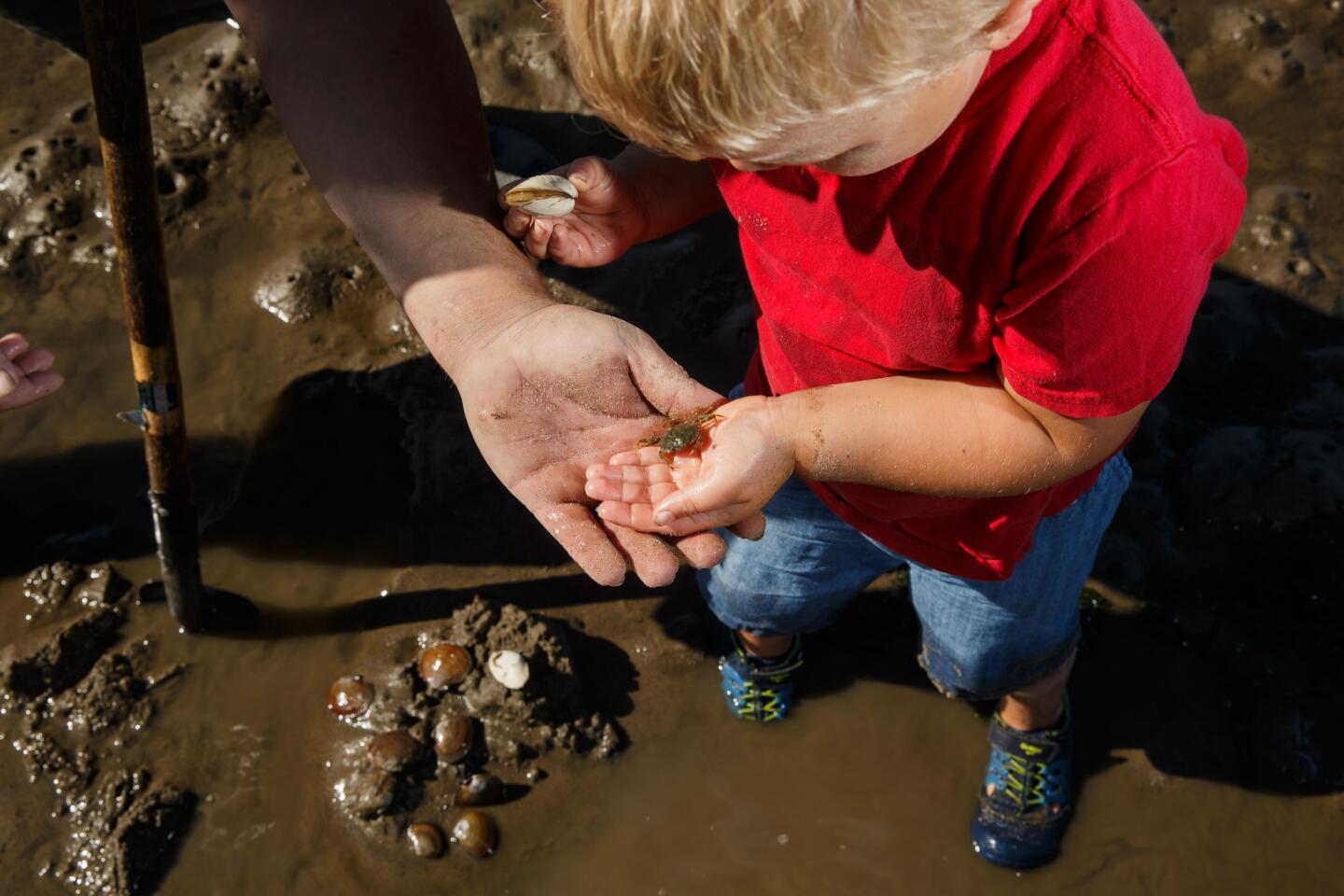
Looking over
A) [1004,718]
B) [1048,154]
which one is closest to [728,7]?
[1048,154]

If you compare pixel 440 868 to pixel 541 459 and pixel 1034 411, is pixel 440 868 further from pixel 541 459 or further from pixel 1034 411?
pixel 1034 411

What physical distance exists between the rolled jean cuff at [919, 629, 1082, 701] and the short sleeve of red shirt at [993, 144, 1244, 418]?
1126 millimetres

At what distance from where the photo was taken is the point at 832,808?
3.05 m

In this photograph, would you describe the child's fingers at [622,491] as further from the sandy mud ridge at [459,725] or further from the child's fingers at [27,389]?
the child's fingers at [27,389]

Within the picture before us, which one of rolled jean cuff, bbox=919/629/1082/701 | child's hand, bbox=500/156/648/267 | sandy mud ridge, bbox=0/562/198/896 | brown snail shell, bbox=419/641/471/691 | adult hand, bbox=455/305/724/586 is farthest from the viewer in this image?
brown snail shell, bbox=419/641/471/691

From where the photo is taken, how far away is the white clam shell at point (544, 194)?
2.09 meters

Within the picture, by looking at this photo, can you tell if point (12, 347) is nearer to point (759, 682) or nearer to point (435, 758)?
point (435, 758)

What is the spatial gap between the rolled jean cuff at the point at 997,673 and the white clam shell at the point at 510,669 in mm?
1118

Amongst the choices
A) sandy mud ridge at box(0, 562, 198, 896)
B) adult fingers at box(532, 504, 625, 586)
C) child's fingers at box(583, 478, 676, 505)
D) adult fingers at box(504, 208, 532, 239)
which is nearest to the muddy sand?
sandy mud ridge at box(0, 562, 198, 896)

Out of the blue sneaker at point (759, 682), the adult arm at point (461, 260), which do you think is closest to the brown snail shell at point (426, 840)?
the blue sneaker at point (759, 682)

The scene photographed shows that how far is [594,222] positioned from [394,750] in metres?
1.60

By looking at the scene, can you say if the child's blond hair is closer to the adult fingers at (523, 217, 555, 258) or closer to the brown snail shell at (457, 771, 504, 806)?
the adult fingers at (523, 217, 555, 258)

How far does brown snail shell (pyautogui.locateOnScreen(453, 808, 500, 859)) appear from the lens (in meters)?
2.88

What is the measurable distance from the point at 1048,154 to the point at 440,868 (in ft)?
7.86
